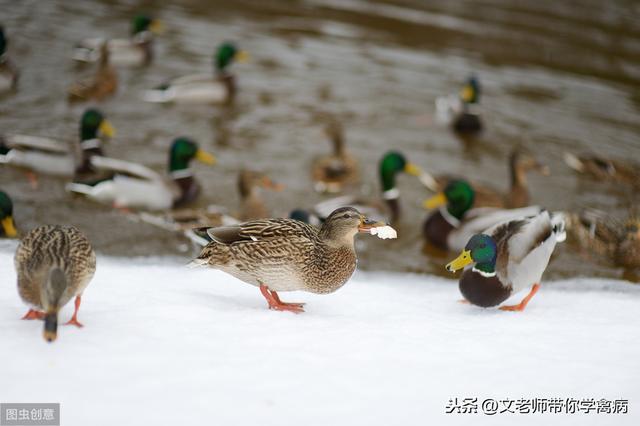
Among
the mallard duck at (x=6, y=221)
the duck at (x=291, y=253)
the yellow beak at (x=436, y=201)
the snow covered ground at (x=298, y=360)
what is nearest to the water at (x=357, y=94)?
the yellow beak at (x=436, y=201)

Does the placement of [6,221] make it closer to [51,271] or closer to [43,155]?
[43,155]

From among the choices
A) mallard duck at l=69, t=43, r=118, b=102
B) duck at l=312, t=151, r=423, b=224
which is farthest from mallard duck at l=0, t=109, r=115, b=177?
duck at l=312, t=151, r=423, b=224

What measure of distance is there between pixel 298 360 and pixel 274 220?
1327 millimetres

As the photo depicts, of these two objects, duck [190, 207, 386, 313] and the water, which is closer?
duck [190, 207, 386, 313]

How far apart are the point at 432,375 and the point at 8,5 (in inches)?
519

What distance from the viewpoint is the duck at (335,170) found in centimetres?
987

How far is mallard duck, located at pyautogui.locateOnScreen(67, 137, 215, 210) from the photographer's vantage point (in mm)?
8969

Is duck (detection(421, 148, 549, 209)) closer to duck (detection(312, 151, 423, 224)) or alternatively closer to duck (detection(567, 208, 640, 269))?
duck (detection(312, 151, 423, 224))

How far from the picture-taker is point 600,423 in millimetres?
3648

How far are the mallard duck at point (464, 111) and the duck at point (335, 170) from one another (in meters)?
2.46

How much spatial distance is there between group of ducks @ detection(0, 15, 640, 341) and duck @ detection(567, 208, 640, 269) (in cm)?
1

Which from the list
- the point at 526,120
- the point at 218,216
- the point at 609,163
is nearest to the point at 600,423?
the point at 218,216

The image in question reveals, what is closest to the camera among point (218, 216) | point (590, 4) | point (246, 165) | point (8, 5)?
point (218, 216)

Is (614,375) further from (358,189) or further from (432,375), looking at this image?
(358,189)
